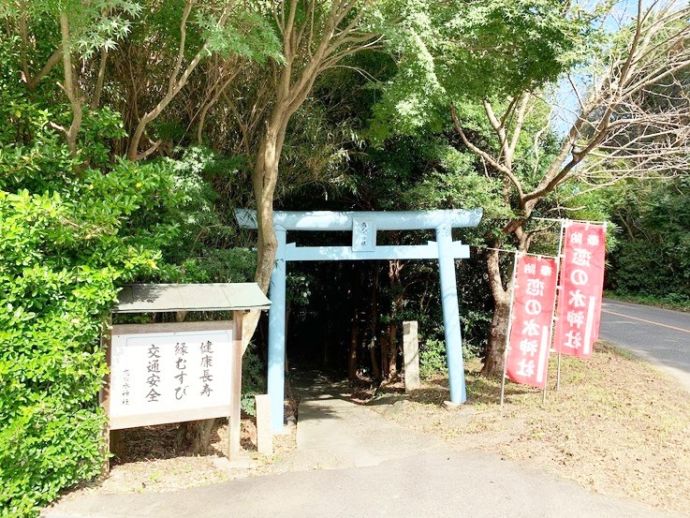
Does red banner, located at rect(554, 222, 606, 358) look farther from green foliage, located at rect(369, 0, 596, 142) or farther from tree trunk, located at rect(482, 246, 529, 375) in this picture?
green foliage, located at rect(369, 0, 596, 142)

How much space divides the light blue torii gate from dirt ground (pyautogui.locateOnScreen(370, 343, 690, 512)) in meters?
0.84

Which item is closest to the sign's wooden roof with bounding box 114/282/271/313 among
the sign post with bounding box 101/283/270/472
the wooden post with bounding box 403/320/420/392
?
the sign post with bounding box 101/283/270/472

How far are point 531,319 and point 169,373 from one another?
4.81 meters

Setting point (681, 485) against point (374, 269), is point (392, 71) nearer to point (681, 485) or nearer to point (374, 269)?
point (374, 269)

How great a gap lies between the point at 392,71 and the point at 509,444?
5.38 m

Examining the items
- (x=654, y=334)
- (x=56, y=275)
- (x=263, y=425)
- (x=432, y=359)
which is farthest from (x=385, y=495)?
(x=654, y=334)

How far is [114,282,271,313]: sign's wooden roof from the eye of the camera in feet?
17.4

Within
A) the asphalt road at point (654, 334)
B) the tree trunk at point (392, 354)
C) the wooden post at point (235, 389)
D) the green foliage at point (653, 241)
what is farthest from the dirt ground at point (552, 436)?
the green foliage at point (653, 241)

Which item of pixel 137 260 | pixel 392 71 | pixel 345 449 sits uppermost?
pixel 392 71

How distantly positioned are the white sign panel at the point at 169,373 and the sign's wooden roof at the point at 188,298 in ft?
1.01

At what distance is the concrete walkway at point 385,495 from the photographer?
4691 mm

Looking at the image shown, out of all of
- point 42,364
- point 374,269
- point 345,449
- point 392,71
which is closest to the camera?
point 42,364

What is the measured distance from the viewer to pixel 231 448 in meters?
6.02

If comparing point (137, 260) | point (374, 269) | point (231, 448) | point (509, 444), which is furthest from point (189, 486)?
point (374, 269)
